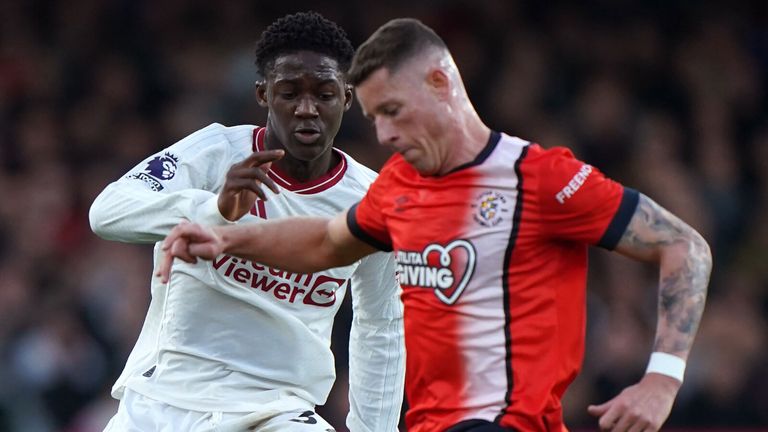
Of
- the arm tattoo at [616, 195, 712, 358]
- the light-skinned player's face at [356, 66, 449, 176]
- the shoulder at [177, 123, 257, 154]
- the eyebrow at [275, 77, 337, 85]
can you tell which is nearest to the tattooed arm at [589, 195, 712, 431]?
the arm tattoo at [616, 195, 712, 358]

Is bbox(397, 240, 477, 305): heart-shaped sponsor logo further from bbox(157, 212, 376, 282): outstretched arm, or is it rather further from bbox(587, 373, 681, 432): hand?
bbox(587, 373, 681, 432): hand

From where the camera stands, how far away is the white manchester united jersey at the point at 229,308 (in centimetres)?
524

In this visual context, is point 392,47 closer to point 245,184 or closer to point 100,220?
point 245,184

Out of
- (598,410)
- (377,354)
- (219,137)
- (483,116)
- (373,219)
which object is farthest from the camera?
(483,116)

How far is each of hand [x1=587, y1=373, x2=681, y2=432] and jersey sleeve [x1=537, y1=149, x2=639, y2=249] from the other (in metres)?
0.45

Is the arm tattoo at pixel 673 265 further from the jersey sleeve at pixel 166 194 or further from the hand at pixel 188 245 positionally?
the jersey sleeve at pixel 166 194

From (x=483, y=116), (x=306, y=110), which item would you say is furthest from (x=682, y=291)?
(x=483, y=116)

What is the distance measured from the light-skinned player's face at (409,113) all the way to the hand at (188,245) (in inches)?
26.4

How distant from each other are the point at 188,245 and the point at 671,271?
58.9 inches

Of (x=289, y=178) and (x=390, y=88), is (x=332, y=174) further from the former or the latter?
(x=390, y=88)

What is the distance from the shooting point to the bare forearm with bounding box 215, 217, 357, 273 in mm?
4676

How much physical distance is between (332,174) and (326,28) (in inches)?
22.6

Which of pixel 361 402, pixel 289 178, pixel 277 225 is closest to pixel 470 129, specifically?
pixel 277 225

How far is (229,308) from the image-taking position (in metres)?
5.32
